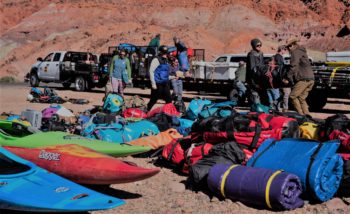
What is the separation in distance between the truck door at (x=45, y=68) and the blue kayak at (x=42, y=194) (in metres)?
20.8

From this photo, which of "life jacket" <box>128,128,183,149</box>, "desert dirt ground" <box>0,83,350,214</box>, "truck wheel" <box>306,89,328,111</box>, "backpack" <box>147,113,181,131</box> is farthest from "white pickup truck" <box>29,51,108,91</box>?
"desert dirt ground" <box>0,83,350,214</box>

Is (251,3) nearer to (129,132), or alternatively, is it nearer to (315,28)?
(315,28)

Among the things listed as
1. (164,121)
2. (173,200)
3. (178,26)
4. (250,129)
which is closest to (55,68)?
(164,121)

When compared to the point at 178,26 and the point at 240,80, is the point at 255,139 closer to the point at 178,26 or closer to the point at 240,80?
the point at 240,80

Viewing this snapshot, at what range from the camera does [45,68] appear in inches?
1048

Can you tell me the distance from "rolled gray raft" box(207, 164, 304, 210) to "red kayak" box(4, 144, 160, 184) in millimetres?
758

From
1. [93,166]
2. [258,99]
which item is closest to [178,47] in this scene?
[258,99]

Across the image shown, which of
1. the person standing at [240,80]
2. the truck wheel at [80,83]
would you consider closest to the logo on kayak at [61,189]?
the person standing at [240,80]

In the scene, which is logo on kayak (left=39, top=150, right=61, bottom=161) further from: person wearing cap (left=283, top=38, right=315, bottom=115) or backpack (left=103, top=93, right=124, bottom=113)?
person wearing cap (left=283, top=38, right=315, bottom=115)

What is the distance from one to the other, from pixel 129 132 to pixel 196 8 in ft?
145

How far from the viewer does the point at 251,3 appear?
52.3m

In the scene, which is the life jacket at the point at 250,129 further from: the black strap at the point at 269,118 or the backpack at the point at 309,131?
the backpack at the point at 309,131

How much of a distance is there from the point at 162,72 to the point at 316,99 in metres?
6.36

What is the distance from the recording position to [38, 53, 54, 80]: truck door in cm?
2655
